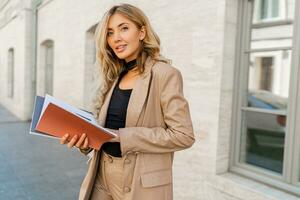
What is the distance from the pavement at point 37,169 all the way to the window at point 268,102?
2.40 m

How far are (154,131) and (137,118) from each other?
111 mm

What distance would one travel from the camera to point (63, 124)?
168cm

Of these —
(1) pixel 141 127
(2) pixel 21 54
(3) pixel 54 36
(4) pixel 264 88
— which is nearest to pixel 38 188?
(4) pixel 264 88

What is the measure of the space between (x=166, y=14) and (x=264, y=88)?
160 centimetres

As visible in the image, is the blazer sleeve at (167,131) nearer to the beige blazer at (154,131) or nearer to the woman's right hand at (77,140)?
the beige blazer at (154,131)

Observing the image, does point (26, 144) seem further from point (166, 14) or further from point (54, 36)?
point (166, 14)

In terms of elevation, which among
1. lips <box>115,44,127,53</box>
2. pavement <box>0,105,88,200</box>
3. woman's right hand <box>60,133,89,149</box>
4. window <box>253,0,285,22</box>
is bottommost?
pavement <box>0,105,88,200</box>

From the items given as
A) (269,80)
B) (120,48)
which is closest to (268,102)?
(269,80)

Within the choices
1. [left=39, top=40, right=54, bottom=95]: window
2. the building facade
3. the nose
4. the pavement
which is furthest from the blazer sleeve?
[left=39, top=40, right=54, bottom=95]: window

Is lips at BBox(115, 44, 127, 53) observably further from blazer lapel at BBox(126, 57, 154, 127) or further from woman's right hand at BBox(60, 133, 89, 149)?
woman's right hand at BBox(60, 133, 89, 149)

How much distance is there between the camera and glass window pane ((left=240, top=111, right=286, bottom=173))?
3.35m

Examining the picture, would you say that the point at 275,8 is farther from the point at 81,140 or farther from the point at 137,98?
the point at 81,140

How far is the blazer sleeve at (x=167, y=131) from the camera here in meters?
1.78

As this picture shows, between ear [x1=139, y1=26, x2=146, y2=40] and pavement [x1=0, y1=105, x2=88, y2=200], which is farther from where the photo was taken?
pavement [x1=0, y1=105, x2=88, y2=200]
